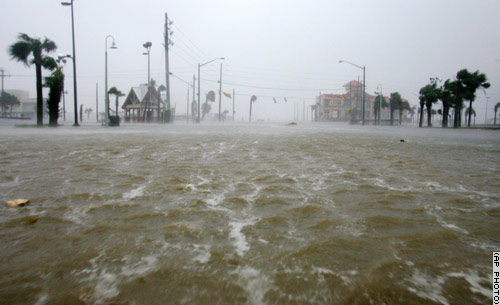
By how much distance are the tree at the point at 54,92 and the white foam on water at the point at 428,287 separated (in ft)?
93.2

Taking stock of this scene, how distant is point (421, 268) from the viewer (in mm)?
1921

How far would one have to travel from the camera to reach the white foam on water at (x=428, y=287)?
1627 millimetres

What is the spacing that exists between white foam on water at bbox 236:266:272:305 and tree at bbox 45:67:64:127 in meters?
27.8

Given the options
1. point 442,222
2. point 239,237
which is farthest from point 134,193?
point 442,222

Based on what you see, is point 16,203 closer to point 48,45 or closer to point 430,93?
point 48,45

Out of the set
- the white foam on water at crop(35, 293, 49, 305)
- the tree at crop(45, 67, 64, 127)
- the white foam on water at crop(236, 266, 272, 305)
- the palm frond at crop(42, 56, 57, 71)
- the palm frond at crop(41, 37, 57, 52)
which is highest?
the palm frond at crop(41, 37, 57, 52)

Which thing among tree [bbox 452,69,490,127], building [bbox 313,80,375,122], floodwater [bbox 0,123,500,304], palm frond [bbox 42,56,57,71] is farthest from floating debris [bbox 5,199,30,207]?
building [bbox 313,80,375,122]

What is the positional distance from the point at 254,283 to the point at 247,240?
616mm

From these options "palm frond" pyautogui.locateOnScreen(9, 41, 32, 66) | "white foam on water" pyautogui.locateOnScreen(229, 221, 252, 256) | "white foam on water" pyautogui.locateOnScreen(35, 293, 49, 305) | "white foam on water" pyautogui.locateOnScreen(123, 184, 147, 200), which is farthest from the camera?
"palm frond" pyautogui.locateOnScreen(9, 41, 32, 66)

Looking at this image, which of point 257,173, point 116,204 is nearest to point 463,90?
point 257,173

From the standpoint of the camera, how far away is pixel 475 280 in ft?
5.85

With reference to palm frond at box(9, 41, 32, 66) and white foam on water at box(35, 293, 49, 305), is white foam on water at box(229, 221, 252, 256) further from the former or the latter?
palm frond at box(9, 41, 32, 66)

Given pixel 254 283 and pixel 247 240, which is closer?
pixel 254 283

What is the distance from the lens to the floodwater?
1.67 m
